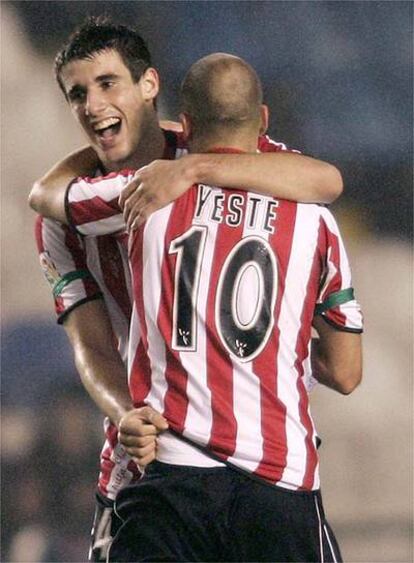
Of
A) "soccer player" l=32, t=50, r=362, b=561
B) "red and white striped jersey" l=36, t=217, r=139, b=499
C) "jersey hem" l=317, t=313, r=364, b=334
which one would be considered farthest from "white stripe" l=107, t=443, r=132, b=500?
"jersey hem" l=317, t=313, r=364, b=334

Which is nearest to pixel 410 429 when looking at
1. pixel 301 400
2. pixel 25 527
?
pixel 25 527

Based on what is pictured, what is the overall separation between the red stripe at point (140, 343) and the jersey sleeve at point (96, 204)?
15 cm

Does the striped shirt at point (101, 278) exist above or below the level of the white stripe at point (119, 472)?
above

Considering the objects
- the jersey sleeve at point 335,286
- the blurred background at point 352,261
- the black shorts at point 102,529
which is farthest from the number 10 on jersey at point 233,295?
the blurred background at point 352,261

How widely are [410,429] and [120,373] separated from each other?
1.44 m

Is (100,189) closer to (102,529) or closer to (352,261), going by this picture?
(102,529)

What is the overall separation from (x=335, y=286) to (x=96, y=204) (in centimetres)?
40

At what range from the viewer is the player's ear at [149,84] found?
2.23 metres

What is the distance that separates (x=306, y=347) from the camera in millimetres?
1786

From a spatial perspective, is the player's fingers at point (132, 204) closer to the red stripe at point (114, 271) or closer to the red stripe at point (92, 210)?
the red stripe at point (92, 210)

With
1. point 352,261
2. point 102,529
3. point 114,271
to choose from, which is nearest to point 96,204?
point 114,271

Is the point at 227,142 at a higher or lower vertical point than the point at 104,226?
higher

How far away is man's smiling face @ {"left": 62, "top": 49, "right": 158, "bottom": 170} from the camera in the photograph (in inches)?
84.2

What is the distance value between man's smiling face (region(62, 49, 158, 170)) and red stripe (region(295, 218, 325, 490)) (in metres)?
0.52
